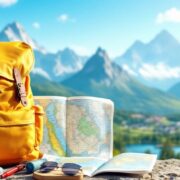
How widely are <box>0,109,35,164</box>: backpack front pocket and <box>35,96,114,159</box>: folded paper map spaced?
90cm

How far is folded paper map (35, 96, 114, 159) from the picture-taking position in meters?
4.12

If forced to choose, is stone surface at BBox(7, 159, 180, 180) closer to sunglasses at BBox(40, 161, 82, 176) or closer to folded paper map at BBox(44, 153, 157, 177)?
folded paper map at BBox(44, 153, 157, 177)

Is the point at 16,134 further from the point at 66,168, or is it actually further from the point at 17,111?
the point at 66,168

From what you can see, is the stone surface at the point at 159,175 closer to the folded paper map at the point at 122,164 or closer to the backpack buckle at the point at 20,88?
the folded paper map at the point at 122,164

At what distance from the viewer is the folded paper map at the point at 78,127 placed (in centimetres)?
412

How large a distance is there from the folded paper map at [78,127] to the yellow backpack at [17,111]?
2.36 feet

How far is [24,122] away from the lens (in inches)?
124

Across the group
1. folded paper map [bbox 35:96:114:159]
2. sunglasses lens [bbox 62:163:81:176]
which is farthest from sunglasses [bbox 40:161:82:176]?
folded paper map [bbox 35:96:114:159]

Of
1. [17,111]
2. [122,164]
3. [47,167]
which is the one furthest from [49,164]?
[17,111]

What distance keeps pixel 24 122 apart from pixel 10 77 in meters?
0.32

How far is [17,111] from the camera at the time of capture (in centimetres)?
315

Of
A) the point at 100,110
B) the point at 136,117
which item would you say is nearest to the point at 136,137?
the point at 136,117

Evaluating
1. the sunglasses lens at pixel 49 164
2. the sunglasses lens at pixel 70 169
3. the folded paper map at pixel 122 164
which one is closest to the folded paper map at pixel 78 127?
the folded paper map at pixel 122 164

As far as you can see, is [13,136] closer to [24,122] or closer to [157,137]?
[24,122]
